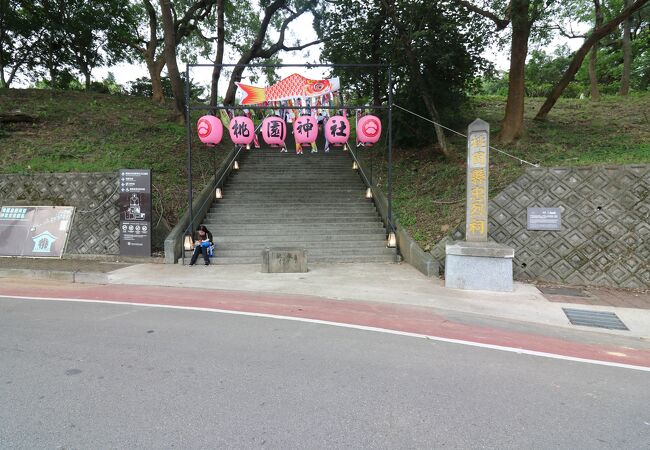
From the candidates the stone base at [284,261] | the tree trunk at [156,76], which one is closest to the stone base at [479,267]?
the stone base at [284,261]

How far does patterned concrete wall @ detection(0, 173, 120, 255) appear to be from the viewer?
11859 mm

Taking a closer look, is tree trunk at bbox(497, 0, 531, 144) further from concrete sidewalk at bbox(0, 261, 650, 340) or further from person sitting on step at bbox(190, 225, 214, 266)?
person sitting on step at bbox(190, 225, 214, 266)

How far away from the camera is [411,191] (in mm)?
13922

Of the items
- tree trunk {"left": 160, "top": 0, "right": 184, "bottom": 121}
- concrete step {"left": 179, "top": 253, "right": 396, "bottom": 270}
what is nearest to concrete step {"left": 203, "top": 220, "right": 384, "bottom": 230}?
concrete step {"left": 179, "top": 253, "right": 396, "bottom": 270}

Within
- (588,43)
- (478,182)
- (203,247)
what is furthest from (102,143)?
(588,43)

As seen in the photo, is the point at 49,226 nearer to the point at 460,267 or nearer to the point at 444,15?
the point at 460,267

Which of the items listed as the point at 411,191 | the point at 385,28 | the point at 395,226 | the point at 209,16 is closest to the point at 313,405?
the point at 395,226

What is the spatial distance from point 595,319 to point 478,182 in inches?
139

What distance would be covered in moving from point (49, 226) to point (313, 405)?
11.6 meters

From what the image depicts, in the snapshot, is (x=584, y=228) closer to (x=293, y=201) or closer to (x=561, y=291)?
(x=561, y=291)

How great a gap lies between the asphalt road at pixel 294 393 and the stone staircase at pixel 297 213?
6.15m

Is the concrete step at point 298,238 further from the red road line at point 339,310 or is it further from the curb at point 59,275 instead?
the red road line at point 339,310

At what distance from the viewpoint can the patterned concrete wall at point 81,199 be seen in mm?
11859

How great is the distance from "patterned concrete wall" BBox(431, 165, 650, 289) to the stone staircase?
3.15 metres
